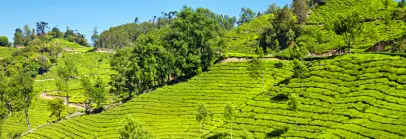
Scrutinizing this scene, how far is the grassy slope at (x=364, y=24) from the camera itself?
326ft

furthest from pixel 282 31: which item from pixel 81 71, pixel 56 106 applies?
pixel 81 71

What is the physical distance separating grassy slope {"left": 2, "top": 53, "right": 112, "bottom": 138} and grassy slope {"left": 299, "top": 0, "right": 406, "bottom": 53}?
211ft

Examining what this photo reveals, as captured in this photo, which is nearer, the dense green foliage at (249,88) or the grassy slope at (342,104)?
the grassy slope at (342,104)

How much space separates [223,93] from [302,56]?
1920 centimetres

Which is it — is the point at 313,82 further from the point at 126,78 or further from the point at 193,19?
the point at 126,78

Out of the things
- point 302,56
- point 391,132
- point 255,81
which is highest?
point 302,56

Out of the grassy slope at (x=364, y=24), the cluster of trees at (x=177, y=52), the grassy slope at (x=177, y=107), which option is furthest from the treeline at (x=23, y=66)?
the grassy slope at (x=364, y=24)

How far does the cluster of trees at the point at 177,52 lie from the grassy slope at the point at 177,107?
5.78m

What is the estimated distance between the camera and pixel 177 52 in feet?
336

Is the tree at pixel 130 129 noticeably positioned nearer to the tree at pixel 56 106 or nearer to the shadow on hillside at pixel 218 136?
the shadow on hillside at pixel 218 136

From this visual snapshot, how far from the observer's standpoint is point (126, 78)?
10900cm

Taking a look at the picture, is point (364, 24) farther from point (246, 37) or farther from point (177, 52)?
point (177, 52)

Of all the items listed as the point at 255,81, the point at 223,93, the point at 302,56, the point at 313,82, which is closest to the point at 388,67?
the point at 313,82

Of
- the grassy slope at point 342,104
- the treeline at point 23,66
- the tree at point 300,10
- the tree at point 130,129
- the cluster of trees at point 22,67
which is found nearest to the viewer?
the tree at point 130,129
